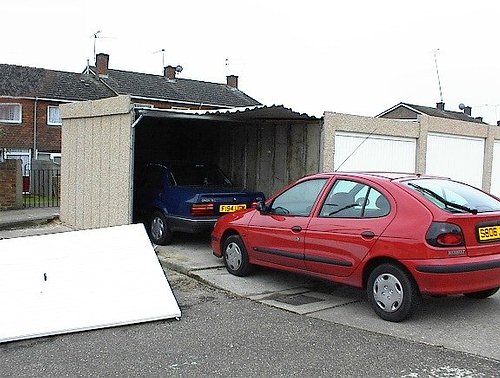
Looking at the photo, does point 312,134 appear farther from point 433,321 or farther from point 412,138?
point 433,321

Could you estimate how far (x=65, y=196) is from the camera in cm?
1330

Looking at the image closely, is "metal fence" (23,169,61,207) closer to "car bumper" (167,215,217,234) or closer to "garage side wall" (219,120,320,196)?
"garage side wall" (219,120,320,196)

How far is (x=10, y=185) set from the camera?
17438mm

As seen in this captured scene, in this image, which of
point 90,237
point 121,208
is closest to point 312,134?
point 121,208

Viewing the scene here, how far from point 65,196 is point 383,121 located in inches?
277

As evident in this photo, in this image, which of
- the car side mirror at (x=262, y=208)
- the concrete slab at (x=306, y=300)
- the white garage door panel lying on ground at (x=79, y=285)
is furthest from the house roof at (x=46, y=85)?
the concrete slab at (x=306, y=300)

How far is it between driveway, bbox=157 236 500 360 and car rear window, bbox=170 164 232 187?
191 cm

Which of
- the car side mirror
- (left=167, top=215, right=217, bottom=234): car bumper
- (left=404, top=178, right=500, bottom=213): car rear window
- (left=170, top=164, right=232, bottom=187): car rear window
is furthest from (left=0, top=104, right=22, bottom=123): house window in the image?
(left=404, top=178, right=500, bottom=213): car rear window

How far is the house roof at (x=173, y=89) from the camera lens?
121 feet

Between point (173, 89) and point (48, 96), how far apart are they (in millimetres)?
→ 8818

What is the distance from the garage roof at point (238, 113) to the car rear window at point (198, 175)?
1.02 metres

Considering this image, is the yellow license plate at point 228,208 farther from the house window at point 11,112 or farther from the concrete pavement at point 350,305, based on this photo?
the house window at point 11,112

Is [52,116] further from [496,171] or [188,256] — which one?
[188,256]

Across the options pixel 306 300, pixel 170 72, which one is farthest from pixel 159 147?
pixel 170 72
